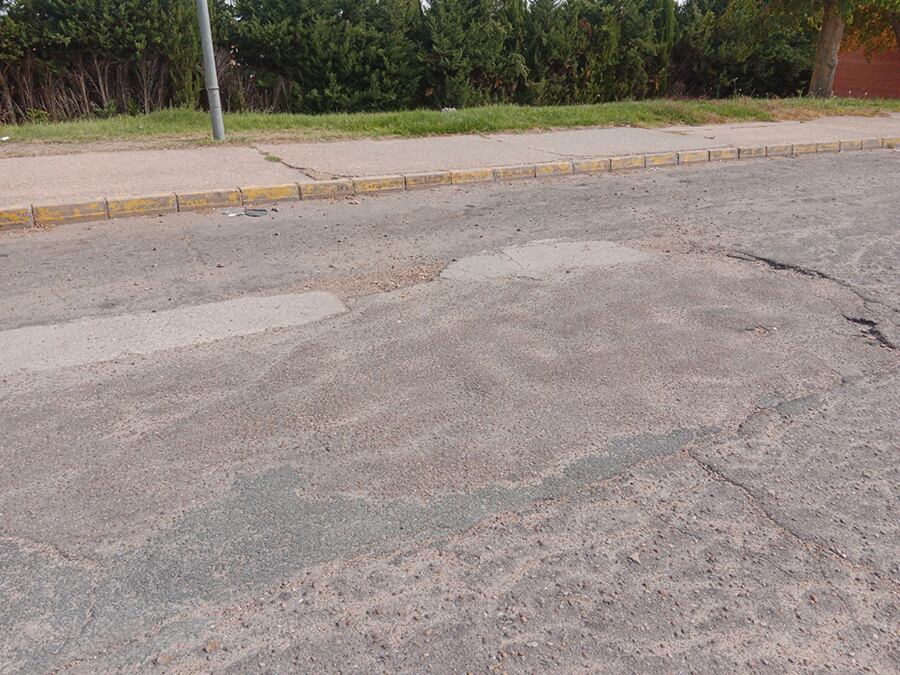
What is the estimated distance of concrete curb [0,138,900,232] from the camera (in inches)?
289

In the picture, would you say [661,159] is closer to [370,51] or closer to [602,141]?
[602,141]

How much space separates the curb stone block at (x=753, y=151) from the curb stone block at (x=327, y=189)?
582 centimetres

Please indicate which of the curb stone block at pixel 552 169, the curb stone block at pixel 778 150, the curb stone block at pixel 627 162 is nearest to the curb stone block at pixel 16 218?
the curb stone block at pixel 552 169

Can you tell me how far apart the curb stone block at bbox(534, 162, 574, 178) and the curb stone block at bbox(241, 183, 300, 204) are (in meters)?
2.98

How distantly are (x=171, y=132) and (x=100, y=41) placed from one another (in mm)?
2737

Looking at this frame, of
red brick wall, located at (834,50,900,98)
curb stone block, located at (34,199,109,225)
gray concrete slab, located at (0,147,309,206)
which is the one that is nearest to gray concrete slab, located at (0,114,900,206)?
gray concrete slab, located at (0,147,309,206)

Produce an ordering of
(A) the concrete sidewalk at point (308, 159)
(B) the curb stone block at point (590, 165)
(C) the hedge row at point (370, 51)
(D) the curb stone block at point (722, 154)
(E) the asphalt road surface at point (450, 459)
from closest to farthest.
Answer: (E) the asphalt road surface at point (450, 459) < (A) the concrete sidewalk at point (308, 159) < (B) the curb stone block at point (590, 165) < (D) the curb stone block at point (722, 154) < (C) the hedge row at point (370, 51)

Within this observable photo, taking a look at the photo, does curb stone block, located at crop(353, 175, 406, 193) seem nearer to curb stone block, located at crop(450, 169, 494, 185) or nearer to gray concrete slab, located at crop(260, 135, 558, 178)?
gray concrete slab, located at crop(260, 135, 558, 178)

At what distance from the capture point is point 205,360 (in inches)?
172

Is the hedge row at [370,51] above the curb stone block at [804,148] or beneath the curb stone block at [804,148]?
above

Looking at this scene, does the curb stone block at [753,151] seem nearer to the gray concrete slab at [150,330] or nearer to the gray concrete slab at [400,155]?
the gray concrete slab at [400,155]

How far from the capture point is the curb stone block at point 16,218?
23.3 ft

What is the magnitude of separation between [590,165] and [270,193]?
13.3 feet

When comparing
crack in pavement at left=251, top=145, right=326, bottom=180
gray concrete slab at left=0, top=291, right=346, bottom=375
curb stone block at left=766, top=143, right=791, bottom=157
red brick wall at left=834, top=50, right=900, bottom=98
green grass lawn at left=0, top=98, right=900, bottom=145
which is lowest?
gray concrete slab at left=0, top=291, right=346, bottom=375
